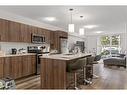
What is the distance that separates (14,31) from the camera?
17.0 feet

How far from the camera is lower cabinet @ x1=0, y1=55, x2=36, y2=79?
4.51m

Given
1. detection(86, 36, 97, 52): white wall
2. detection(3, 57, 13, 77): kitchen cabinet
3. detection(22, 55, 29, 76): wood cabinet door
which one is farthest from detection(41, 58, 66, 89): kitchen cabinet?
detection(86, 36, 97, 52): white wall

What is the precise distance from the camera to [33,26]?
6.20 metres

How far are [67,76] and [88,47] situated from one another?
32.6ft

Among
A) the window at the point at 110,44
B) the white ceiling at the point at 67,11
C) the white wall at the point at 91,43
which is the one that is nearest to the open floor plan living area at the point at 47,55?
the white ceiling at the point at 67,11

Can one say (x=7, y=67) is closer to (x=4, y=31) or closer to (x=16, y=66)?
(x=16, y=66)

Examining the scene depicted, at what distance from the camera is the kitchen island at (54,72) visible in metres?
3.49

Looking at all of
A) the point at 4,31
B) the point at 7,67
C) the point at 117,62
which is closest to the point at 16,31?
the point at 4,31

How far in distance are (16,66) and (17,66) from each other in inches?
1.9

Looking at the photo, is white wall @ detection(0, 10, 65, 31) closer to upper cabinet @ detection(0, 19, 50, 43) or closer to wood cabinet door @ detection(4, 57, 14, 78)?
upper cabinet @ detection(0, 19, 50, 43)

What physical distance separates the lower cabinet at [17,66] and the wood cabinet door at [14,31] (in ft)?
2.23
